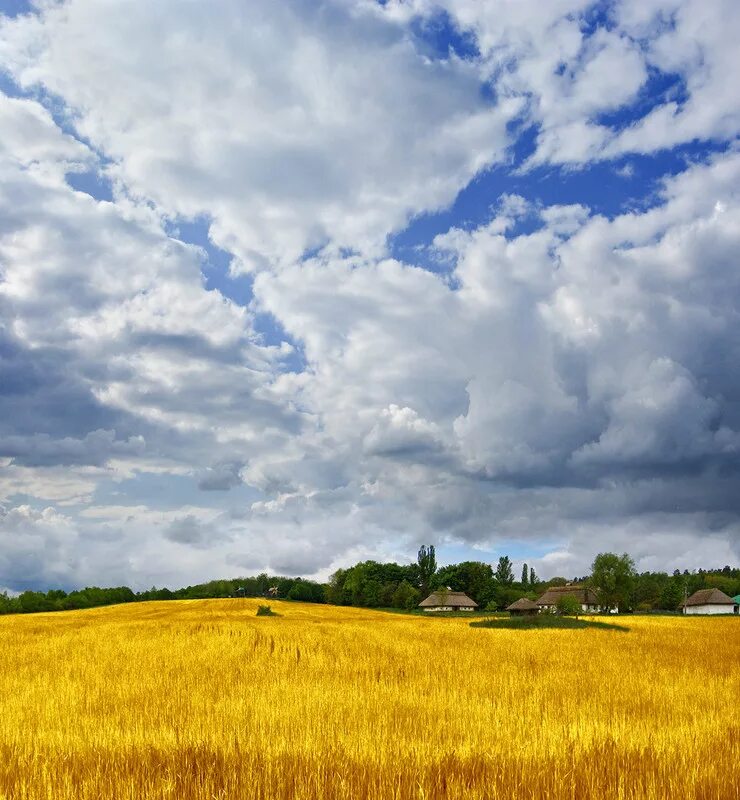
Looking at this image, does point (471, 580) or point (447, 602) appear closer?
point (447, 602)

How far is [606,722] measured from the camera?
36.9 feet

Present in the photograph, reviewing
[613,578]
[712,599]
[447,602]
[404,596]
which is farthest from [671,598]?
[404,596]

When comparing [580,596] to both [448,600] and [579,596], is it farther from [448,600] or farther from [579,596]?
[448,600]

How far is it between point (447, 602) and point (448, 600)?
3.44ft

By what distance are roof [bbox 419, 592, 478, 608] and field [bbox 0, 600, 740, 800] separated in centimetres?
10911

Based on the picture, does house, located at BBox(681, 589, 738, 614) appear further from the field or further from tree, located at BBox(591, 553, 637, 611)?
the field

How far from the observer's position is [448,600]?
129 metres

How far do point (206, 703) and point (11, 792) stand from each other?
→ 17.6 ft

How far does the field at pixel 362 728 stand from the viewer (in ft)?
23.1

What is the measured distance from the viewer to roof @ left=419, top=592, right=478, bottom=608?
126812 millimetres

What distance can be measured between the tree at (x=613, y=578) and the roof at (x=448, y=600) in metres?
24.2

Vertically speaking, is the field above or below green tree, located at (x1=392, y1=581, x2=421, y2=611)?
above

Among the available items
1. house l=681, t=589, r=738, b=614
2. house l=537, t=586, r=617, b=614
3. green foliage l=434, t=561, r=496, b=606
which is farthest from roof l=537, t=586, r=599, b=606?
house l=681, t=589, r=738, b=614

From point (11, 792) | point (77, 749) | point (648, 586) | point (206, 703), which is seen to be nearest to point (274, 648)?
point (206, 703)
